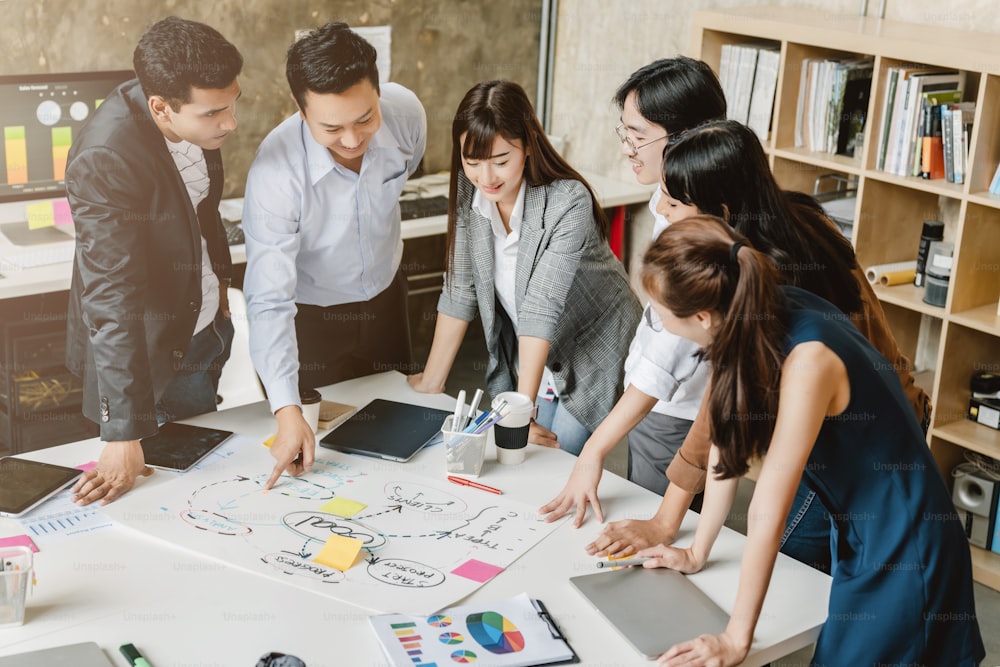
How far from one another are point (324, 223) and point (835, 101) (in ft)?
5.76

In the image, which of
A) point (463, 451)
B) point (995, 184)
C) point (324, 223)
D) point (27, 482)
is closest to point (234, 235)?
point (324, 223)

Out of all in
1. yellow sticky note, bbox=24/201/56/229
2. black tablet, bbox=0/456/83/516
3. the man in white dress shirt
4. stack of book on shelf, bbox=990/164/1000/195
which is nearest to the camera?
black tablet, bbox=0/456/83/516

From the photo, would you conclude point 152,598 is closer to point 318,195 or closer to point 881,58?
point 318,195

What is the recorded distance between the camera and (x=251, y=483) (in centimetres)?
185

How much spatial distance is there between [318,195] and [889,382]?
1236mm

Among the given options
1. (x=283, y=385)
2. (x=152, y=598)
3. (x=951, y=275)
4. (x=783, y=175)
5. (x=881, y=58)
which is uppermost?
(x=881, y=58)

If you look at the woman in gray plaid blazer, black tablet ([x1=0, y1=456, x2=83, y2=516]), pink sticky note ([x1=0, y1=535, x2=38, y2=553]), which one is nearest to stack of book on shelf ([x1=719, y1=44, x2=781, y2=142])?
the woman in gray plaid blazer

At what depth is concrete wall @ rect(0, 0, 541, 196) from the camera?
3342 mm

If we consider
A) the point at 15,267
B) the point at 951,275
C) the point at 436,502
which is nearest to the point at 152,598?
the point at 436,502

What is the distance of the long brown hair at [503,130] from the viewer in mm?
2049

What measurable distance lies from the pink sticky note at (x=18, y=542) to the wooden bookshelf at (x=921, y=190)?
7.81 feet

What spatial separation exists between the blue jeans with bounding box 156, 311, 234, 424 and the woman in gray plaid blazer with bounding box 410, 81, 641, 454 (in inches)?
19.8

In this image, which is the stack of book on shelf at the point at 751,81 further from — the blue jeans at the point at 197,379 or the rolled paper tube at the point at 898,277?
the blue jeans at the point at 197,379

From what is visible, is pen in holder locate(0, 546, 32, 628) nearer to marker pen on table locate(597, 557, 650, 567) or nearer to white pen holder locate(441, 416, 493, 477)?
white pen holder locate(441, 416, 493, 477)
